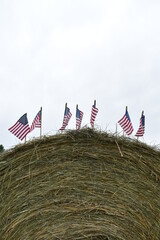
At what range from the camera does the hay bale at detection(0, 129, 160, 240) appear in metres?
4.59

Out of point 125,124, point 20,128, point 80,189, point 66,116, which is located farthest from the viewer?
point 66,116

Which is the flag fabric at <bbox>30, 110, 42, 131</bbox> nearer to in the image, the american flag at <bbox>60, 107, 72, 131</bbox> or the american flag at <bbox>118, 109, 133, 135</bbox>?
the american flag at <bbox>60, 107, 72, 131</bbox>

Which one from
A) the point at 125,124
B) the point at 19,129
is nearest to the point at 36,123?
the point at 19,129

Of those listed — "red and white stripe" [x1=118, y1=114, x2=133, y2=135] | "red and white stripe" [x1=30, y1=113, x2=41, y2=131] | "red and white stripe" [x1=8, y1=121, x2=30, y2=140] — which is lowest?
"red and white stripe" [x1=8, y1=121, x2=30, y2=140]

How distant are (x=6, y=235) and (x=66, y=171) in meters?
0.94

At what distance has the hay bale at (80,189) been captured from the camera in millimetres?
4594

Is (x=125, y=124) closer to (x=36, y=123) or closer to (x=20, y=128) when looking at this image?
(x=36, y=123)

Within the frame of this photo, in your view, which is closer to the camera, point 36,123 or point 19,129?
point 19,129

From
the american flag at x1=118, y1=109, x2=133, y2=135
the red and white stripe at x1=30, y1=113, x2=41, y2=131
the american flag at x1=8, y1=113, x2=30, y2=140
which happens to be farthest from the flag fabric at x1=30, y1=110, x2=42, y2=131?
the american flag at x1=118, y1=109, x2=133, y2=135

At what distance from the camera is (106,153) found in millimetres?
4797

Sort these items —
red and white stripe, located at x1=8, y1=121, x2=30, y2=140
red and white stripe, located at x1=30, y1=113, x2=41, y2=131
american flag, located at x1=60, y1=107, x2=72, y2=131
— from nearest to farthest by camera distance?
red and white stripe, located at x1=8, y1=121, x2=30, y2=140 → red and white stripe, located at x1=30, y1=113, x2=41, y2=131 → american flag, located at x1=60, y1=107, x2=72, y2=131

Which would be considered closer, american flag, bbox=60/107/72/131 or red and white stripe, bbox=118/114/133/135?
red and white stripe, bbox=118/114/133/135

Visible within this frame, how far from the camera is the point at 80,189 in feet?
15.4

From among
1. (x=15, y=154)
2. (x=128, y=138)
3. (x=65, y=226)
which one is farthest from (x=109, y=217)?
(x=15, y=154)
